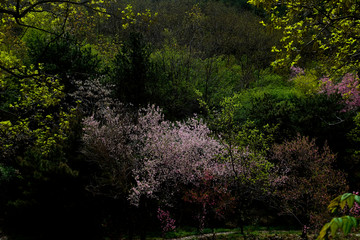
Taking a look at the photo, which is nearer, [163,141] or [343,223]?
[343,223]

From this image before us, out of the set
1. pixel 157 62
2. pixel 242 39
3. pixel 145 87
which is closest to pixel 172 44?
pixel 157 62

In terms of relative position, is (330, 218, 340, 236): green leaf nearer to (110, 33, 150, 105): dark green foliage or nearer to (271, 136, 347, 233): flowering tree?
(271, 136, 347, 233): flowering tree

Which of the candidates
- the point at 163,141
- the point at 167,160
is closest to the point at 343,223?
the point at 163,141

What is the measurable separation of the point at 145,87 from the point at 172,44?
7161 millimetres

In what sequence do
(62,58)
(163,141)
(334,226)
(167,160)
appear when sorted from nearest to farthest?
1. (334,226)
2. (163,141)
3. (167,160)
4. (62,58)

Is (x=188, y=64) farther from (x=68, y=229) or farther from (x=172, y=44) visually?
(x=68, y=229)

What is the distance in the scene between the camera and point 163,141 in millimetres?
11953

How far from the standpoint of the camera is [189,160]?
12.8 meters

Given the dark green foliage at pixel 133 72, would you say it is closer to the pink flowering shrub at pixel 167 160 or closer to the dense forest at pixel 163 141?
the dense forest at pixel 163 141

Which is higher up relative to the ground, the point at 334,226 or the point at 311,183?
the point at 311,183

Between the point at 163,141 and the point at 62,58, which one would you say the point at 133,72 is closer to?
the point at 62,58

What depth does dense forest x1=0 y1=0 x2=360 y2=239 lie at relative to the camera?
730cm

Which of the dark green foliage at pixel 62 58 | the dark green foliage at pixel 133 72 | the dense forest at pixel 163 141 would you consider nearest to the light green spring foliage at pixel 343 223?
the dense forest at pixel 163 141

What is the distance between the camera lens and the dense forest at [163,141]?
24.0 feet
